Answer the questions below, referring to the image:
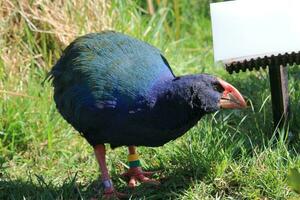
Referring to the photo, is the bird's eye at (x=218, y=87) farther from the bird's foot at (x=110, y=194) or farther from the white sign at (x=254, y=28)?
the bird's foot at (x=110, y=194)

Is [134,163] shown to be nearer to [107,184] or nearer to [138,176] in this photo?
[138,176]

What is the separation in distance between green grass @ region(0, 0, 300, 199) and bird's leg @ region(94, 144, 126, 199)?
0.11 meters

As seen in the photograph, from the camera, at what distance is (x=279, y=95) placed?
140 inches

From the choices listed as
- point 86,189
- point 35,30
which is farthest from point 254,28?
point 35,30

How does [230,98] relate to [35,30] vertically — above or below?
below

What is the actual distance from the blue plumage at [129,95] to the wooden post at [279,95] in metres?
0.63

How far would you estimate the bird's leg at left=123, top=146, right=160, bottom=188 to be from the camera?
342cm

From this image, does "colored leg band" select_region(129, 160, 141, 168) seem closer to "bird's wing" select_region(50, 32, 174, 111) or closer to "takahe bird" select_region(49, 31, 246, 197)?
"takahe bird" select_region(49, 31, 246, 197)

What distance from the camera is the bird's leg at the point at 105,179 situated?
3293mm

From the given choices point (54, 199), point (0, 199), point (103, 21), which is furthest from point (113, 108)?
point (103, 21)

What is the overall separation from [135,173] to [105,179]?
0.67ft

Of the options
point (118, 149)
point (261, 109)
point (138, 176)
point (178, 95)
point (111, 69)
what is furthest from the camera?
point (261, 109)

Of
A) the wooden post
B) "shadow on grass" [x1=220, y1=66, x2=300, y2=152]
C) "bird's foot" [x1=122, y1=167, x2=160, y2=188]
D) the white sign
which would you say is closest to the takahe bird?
"bird's foot" [x1=122, y1=167, x2=160, y2=188]

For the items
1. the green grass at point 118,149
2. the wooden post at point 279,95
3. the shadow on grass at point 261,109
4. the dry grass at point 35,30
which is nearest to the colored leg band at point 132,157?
the green grass at point 118,149
